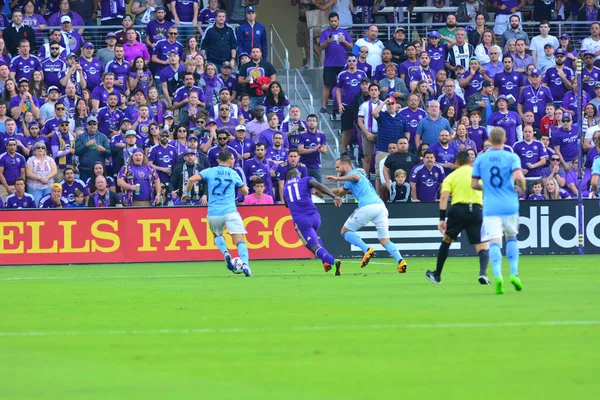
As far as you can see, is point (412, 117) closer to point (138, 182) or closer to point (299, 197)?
point (138, 182)

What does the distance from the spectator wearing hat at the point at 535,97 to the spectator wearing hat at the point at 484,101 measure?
747 mm

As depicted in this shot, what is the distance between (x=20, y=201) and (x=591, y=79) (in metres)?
14.5

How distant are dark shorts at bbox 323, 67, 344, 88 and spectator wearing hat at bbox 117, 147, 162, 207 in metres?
5.97

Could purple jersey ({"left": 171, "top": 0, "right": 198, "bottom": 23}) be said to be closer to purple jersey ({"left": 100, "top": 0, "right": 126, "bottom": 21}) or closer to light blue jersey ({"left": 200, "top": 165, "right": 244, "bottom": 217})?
purple jersey ({"left": 100, "top": 0, "right": 126, "bottom": 21})

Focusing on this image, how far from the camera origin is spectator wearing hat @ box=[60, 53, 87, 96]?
26297 mm

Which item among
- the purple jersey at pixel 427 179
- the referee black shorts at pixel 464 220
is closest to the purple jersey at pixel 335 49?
the purple jersey at pixel 427 179

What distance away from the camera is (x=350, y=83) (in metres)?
27.7

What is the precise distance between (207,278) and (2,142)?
796cm

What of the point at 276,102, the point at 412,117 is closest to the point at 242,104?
the point at 276,102

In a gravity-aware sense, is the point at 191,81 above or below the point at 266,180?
above

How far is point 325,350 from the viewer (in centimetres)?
907

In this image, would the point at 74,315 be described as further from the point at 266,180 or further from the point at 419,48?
the point at 419,48

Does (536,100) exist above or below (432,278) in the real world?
above

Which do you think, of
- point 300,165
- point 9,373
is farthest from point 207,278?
point 9,373
